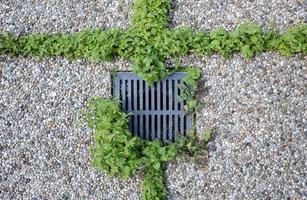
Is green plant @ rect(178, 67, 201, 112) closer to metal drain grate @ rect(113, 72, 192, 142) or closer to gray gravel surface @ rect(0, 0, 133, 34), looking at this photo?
metal drain grate @ rect(113, 72, 192, 142)

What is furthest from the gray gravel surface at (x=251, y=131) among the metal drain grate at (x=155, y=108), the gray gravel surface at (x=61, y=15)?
the gray gravel surface at (x=61, y=15)

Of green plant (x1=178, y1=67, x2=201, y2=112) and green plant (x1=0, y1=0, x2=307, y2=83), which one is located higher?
green plant (x1=0, y1=0, x2=307, y2=83)

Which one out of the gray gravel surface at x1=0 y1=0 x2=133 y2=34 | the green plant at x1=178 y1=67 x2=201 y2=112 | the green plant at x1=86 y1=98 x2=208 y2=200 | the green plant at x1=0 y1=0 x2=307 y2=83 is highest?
the gray gravel surface at x1=0 y1=0 x2=133 y2=34

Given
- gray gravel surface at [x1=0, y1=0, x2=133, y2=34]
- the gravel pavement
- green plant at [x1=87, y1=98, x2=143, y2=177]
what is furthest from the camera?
gray gravel surface at [x1=0, y1=0, x2=133, y2=34]

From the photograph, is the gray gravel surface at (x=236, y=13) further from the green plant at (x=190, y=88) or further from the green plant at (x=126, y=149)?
the green plant at (x=126, y=149)

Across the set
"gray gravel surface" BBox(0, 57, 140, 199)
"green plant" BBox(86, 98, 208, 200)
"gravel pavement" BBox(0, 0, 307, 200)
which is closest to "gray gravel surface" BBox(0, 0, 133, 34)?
"gravel pavement" BBox(0, 0, 307, 200)

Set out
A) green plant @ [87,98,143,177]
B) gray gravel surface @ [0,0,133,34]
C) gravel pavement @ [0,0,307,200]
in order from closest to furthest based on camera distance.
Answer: green plant @ [87,98,143,177], gravel pavement @ [0,0,307,200], gray gravel surface @ [0,0,133,34]
